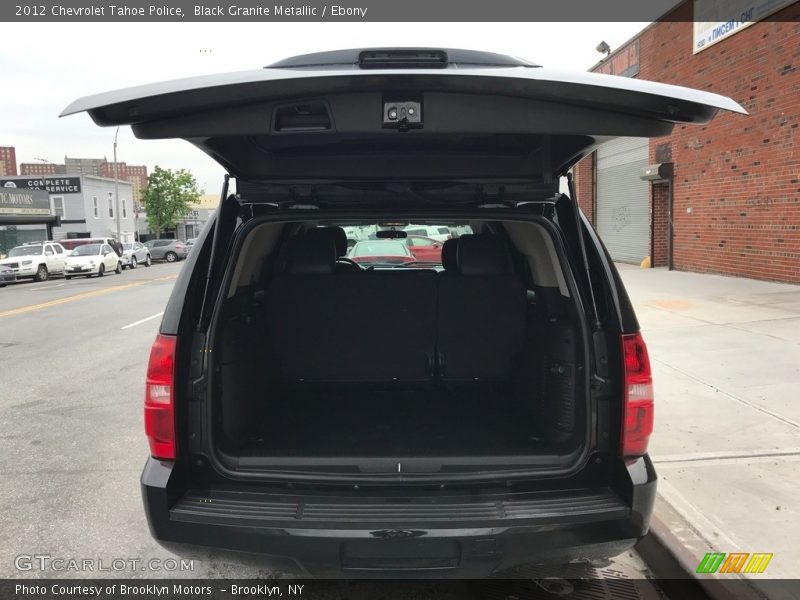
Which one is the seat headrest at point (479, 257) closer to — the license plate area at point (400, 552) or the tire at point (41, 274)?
the license plate area at point (400, 552)

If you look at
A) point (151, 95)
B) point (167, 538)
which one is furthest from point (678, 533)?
point (151, 95)

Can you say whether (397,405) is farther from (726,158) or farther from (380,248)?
(726,158)

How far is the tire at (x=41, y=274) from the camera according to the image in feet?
83.9

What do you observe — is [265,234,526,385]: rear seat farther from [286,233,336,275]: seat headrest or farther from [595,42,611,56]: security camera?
[595,42,611,56]: security camera

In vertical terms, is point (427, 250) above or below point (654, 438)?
above

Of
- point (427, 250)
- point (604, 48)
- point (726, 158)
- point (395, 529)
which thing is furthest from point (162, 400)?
point (604, 48)

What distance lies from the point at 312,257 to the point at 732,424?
10.9 feet

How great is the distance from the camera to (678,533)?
3129mm

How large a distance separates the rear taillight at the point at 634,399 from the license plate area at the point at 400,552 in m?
0.77

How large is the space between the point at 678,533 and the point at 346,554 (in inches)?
73.2

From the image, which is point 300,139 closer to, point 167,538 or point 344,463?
point 344,463

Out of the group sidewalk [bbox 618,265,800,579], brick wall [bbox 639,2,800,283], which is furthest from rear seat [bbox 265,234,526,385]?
brick wall [bbox 639,2,800,283]

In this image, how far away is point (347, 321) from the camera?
3711mm

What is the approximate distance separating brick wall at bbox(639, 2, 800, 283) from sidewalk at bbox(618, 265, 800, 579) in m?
3.38
